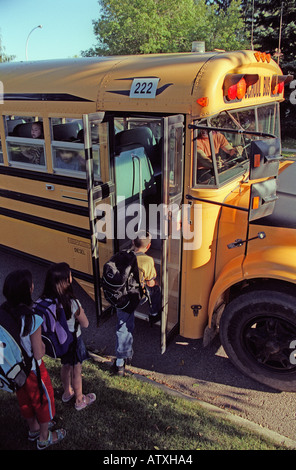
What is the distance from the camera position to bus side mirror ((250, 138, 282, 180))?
8.27 feet

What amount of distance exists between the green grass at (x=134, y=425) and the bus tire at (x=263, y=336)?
1.93 feet

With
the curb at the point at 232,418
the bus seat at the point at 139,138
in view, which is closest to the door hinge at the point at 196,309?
the curb at the point at 232,418

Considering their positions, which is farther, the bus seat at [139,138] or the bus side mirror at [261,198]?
the bus seat at [139,138]

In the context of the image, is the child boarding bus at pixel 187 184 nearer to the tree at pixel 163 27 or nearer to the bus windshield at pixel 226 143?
the bus windshield at pixel 226 143

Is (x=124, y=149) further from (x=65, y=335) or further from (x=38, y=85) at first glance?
(x=65, y=335)

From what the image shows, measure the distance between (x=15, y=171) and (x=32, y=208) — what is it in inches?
19.3

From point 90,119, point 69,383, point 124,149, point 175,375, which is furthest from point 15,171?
point 175,375

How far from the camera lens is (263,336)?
3.20 metres

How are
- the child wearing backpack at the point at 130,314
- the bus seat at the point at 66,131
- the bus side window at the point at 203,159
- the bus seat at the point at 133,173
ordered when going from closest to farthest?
the bus side window at the point at 203,159 → the child wearing backpack at the point at 130,314 → the bus seat at the point at 133,173 → the bus seat at the point at 66,131

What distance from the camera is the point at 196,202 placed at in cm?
310

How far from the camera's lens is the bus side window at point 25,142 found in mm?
4066

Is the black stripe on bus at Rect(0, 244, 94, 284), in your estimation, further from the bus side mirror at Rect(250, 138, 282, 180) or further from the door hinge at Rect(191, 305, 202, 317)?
the bus side mirror at Rect(250, 138, 282, 180)

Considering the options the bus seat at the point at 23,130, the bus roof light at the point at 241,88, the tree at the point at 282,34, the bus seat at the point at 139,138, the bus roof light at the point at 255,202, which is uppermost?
the tree at the point at 282,34

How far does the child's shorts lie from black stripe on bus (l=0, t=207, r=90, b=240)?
1694 millimetres
